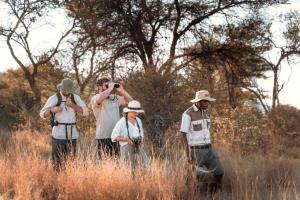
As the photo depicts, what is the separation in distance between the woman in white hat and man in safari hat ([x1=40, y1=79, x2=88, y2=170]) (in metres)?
0.80

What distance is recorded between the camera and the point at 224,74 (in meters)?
18.6

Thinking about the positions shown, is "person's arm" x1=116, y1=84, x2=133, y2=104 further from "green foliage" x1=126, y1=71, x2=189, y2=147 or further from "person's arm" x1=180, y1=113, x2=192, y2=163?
"green foliage" x1=126, y1=71, x2=189, y2=147

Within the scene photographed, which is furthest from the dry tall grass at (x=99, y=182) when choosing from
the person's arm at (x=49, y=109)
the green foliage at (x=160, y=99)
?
the green foliage at (x=160, y=99)

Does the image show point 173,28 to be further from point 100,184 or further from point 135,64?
point 100,184

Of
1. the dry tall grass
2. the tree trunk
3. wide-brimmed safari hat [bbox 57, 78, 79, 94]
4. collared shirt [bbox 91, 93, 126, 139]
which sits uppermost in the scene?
the tree trunk

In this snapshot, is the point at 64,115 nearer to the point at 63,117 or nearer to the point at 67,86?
the point at 63,117

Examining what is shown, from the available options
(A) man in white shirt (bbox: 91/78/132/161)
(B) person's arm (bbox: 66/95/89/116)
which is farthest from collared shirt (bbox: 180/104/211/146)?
(B) person's arm (bbox: 66/95/89/116)

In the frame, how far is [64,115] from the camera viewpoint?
7.65m

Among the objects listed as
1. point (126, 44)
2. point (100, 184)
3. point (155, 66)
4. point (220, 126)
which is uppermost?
point (126, 44)

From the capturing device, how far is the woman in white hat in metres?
7.05

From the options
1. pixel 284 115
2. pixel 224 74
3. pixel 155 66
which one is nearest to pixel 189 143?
pixel 155 66

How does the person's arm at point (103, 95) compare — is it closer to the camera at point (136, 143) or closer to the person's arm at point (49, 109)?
the person's arm at point (49, 109)

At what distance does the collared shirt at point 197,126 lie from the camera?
7568 mm

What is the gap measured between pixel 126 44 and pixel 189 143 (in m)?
10.6
